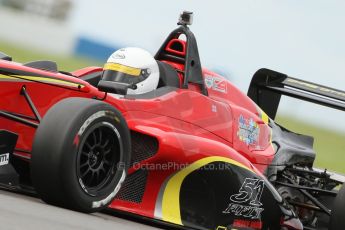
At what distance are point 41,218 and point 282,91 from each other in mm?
4840

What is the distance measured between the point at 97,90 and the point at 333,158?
1591 cm

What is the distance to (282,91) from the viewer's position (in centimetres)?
929

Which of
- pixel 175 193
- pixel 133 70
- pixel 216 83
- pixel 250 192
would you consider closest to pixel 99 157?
pixel 175 193

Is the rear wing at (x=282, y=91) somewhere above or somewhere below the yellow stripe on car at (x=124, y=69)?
below

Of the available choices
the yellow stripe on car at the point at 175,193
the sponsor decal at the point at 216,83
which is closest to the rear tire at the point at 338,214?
the yellow stripe on car at the point at 175,193

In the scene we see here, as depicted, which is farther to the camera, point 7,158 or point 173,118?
point 173,118

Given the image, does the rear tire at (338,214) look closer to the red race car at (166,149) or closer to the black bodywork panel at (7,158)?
the red race car at (166,149)

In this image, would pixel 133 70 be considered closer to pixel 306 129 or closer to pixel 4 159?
pixel 4 159

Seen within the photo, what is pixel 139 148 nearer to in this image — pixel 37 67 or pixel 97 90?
pixel 97 90

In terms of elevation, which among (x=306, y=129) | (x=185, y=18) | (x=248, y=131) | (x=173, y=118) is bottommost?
(x=306, y=129)

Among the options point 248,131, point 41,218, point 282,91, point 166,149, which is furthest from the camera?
point 282,91

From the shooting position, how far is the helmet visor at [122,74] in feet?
24.1

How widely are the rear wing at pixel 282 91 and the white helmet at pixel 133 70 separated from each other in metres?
2.20

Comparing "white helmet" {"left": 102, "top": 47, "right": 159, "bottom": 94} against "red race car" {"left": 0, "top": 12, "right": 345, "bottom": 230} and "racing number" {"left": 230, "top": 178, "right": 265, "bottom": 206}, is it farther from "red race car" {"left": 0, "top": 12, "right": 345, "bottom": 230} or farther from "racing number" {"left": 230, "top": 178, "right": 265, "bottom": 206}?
"racing number" {"left": 230, "top": 178, "right": 265, "bottom": 206}
